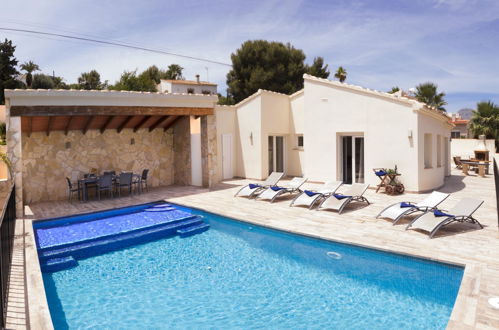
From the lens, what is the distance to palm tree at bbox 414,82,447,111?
115 feet

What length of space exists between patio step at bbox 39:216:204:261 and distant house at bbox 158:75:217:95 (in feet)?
125

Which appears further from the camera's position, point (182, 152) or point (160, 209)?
point (182, 152)

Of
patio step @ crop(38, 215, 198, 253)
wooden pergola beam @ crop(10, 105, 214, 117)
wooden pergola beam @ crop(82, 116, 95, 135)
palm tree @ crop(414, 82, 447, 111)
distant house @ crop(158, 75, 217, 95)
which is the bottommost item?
patio step @ crop(38, 215, 198, 253)

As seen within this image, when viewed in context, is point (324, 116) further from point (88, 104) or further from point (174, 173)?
point (88, 104)

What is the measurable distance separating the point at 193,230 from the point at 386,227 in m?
5.73

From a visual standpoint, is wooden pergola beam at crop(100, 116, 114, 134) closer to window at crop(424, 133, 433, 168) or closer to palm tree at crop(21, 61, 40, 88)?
window at crop(424, 133, 433, 168)

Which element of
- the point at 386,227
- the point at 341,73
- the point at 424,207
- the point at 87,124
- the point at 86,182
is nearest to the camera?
the point at 386,227

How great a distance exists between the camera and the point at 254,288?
22.2 feet

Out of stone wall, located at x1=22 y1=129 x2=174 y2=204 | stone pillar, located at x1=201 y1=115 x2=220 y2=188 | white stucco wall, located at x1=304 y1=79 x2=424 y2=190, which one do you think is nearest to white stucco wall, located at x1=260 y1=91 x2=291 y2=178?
white stucco wall, located at x1=304 y1=79 x2=424 y2=190

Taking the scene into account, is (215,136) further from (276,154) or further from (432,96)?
(432,96)

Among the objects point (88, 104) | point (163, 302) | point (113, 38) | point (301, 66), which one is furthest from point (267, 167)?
point (301, 66)

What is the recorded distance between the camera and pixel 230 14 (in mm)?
24828

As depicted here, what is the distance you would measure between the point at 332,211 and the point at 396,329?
661cm

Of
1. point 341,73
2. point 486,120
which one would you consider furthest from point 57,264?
point 486,120
